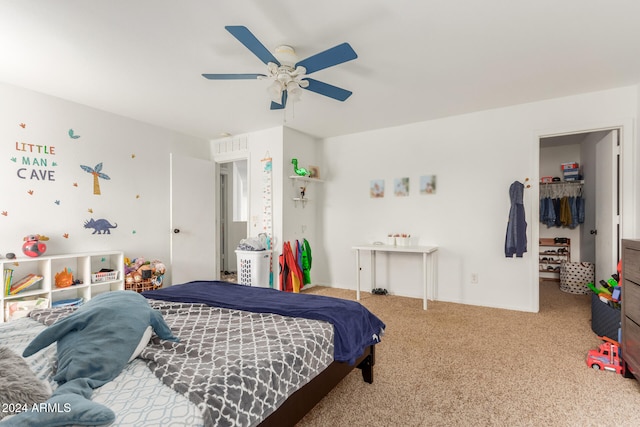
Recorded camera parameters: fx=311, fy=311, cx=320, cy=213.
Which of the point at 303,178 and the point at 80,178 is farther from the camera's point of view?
the point at 303,178

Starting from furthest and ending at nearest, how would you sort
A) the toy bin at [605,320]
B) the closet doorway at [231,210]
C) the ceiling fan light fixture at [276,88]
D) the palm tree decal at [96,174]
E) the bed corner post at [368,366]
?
the closet doorway at [231,210]
the palm tree decal at [96,174]
the toy bin at [605,320]
the ceiling fan light fixture at [276,88]
the bed corner post at [368,366]

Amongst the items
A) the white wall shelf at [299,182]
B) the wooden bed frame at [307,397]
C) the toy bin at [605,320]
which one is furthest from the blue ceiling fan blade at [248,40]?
the toy bin at [605,320]

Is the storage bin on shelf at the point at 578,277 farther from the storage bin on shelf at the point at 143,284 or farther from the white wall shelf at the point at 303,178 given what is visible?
the storage bin on shelf at the point at 143,284

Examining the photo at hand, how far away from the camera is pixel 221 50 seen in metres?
2.38

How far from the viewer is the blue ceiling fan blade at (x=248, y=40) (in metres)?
1.68

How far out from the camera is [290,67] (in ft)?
7.44

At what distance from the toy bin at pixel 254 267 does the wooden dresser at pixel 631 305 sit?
3498mm

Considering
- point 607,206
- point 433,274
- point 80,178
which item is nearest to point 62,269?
point 80,178

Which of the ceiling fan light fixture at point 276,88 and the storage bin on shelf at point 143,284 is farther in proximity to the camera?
the storage bin on shelf at point 143,284

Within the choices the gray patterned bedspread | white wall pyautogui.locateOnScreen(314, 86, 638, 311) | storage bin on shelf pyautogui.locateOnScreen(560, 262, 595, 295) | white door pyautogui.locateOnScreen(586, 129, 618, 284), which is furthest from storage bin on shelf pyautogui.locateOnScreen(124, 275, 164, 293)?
storage bin on shelf pyautogui.locateOnScreen(560, 262, 595, 295)

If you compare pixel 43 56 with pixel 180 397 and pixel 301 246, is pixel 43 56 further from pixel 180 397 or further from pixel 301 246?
pixel 301 246

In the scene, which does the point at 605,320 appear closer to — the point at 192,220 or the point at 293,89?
the point at 293,89

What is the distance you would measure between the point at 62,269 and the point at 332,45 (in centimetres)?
357

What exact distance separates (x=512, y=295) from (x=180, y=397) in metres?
3.81
